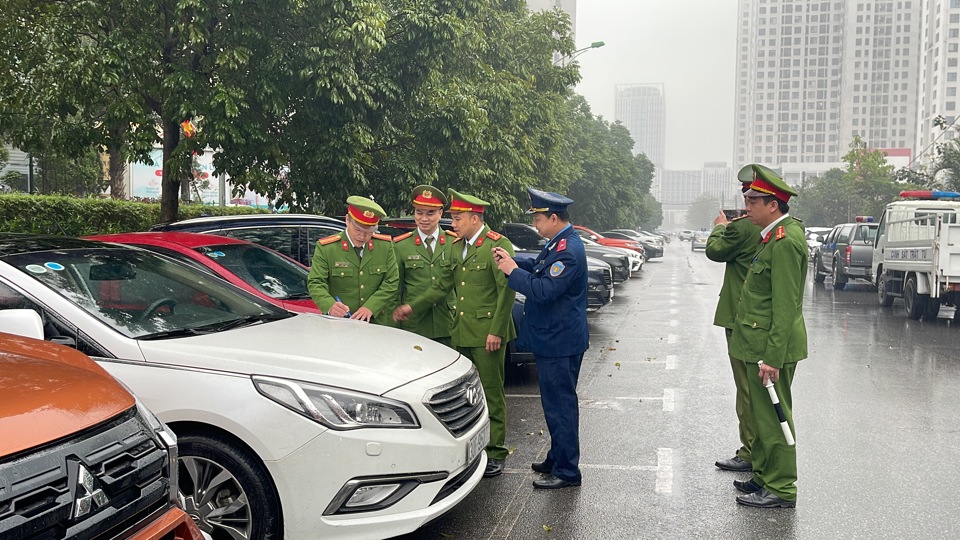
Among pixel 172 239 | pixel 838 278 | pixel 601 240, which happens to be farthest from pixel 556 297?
pixel 601 240

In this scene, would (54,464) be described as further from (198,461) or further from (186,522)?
(198,461)

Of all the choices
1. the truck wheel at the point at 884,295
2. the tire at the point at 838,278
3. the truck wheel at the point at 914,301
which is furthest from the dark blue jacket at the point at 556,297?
the tire at the point at 838,278

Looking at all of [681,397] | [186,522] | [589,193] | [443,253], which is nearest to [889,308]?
[681,397]

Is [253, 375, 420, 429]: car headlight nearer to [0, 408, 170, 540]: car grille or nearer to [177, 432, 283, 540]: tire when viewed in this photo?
[177, 432, 283, 540]: tire

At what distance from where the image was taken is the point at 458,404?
4.33m

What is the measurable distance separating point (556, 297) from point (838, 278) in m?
19.0

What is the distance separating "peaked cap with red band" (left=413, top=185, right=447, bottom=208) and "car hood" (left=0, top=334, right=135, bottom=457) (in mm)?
3235

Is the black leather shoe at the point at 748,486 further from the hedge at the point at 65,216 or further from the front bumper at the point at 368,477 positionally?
the hedge at the point at 65,216

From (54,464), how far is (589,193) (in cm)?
4629

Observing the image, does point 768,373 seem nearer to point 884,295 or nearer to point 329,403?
point 329,403

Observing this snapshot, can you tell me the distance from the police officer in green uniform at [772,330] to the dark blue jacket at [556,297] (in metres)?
0.97

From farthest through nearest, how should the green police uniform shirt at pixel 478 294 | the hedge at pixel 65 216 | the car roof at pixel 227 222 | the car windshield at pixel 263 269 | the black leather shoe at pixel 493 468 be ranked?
the hedge at pixel 65 216
the car roof at pixel 227 222
the car windshield at pixel 263 269
the green police uniform shirt at pixel 478 294
the black leather shoe at pixel 493 468

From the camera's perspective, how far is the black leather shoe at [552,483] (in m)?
5.34

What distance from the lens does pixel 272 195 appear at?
13266mm
